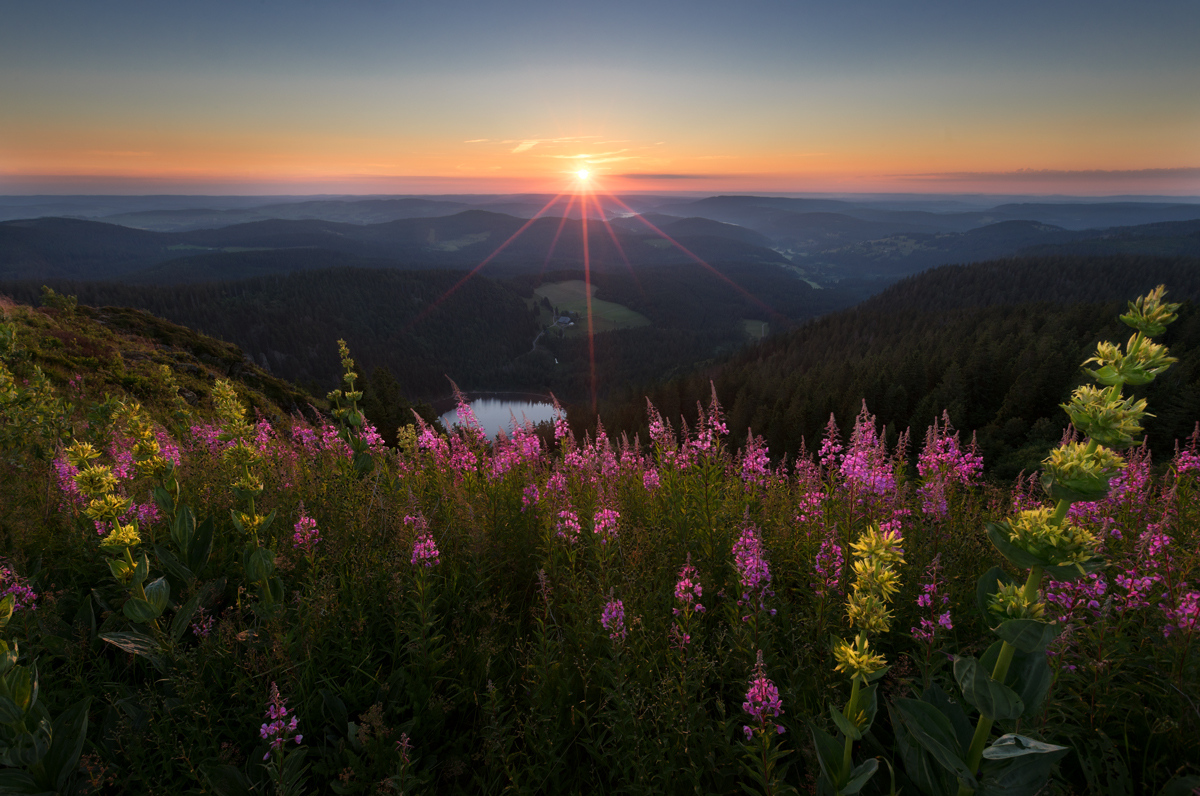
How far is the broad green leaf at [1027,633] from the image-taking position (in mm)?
2078

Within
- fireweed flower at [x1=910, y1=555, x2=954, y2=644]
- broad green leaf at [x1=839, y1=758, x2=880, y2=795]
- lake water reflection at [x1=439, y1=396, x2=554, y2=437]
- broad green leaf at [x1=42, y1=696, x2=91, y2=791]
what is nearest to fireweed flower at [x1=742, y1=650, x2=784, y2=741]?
broad green leaf at [x1=839, y1=758, x2=880, y2=795]

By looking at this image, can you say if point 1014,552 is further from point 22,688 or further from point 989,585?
point 22,688

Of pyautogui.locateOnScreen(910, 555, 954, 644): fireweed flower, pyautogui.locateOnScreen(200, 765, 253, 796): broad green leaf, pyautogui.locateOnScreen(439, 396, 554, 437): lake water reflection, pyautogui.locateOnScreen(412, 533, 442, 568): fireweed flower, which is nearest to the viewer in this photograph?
pyautogui.locateOnScreen(200, 765, 253, 796): broad green leaf

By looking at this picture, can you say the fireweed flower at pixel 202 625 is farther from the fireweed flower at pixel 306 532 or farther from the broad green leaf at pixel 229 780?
the broad green leaf at pixel 229 780

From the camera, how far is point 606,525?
15.6 feet

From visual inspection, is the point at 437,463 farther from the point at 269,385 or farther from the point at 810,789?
the point at 269,385

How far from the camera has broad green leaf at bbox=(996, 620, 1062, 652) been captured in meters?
2.08

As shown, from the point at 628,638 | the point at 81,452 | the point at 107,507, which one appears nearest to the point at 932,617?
the point at 628,638

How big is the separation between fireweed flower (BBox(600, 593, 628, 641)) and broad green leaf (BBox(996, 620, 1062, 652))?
2.29 meters

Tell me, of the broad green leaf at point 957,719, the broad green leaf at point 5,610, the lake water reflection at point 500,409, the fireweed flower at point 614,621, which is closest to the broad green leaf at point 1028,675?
the broad green leaf at point 957,719

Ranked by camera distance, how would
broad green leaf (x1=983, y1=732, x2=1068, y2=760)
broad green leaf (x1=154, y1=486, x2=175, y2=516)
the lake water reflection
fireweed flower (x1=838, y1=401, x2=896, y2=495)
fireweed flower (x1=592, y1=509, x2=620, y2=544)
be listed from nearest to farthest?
broad green leaf (x1=983, y1=732, x2=1068, y2=760) → fireweed flower (x1=592, y1=509, x2=620, y2=544) → broad green leaf (x1=154, y1=486, x2=175, y2=516) → fireweed flower (x1=838, y1=401, x2=896, y2=495) → the lake water reflection

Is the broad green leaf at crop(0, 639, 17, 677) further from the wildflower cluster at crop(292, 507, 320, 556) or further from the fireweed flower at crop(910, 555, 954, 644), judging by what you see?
the fireweed flower at crop(910, 555, 954, 644)

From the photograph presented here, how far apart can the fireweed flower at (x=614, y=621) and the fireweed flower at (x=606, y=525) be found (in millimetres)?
813

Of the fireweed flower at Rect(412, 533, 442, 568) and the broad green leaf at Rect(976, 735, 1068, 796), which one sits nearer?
the broad green leaf at Rect(976, 735, 1068, 796)
